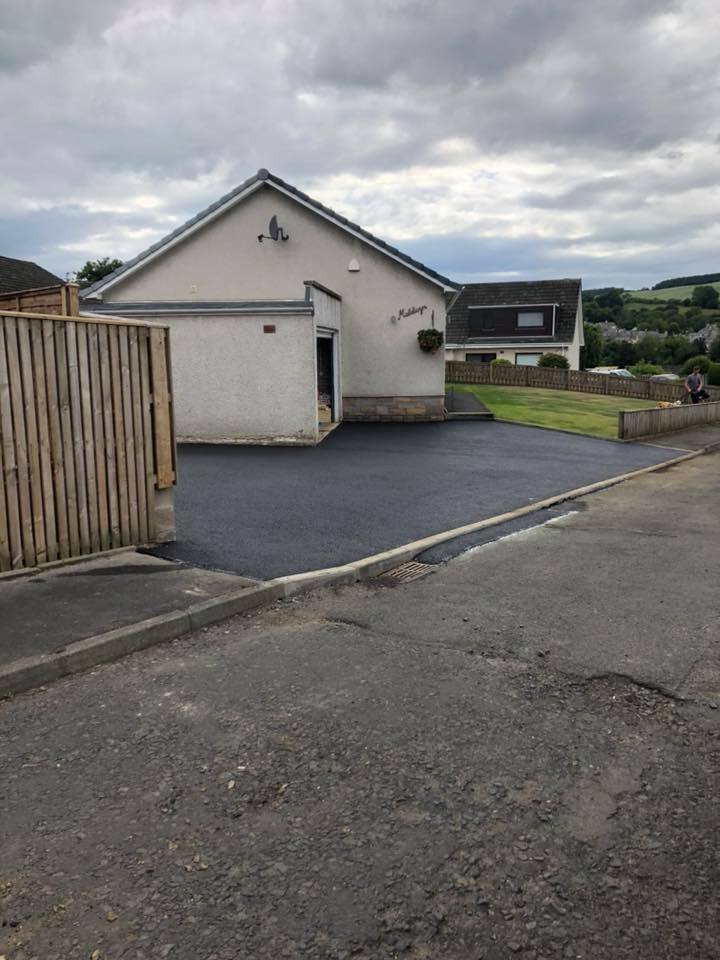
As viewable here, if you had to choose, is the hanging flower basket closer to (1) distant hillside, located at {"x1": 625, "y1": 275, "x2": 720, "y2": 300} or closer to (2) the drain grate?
(2) the drain grate

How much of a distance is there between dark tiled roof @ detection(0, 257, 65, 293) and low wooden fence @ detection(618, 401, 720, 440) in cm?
2357

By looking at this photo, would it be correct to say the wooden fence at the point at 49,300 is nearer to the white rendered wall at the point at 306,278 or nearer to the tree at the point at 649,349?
the white rendered wall at the point at 306,278

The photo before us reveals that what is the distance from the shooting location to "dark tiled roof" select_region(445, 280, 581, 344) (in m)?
46.0

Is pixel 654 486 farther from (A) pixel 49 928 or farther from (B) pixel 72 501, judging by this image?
(A) pixel 49 928

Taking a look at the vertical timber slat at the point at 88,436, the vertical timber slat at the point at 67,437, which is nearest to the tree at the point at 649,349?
the vertical timber slat at the point at 88,436

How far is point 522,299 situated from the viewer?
4697cm

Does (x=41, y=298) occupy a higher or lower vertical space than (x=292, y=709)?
higher

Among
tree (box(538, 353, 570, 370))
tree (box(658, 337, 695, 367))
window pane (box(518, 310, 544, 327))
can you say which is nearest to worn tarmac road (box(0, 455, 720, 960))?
tree (box(538, 353, 570, 370))

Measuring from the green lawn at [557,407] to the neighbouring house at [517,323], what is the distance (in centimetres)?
1127

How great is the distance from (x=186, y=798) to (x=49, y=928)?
0.81m

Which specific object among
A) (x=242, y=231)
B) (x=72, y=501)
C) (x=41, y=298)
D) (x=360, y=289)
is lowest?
(x=72, y=501)

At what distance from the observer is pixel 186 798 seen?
3186 millimetres

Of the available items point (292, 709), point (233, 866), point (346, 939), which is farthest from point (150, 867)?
point (292, 709)

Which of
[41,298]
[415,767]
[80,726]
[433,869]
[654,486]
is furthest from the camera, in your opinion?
[654,486]
